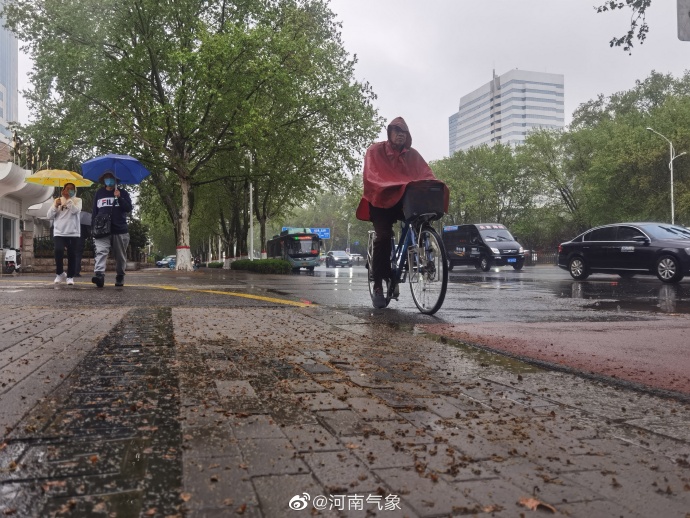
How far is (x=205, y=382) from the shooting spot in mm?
3051

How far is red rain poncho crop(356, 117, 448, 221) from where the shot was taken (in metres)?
6.85

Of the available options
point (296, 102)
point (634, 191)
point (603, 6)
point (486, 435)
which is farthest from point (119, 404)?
point (634, 191)

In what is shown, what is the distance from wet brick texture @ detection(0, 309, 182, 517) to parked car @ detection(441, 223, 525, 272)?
82.2 feet

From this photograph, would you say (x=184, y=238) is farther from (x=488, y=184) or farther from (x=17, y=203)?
(x=488, y=184)

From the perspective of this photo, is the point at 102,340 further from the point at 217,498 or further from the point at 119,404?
the point at 217,498

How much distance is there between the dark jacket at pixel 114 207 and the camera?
10.8 m

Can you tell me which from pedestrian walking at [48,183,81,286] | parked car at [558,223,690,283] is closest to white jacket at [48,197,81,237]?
pedestrian walking at [48,183,81,286]

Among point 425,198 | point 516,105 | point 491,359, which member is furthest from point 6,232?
point 516,105

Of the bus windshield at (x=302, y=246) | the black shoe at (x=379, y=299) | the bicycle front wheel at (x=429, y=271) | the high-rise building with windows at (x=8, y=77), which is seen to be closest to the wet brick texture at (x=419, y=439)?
the bicycle front wheel at (x=429, y=271)

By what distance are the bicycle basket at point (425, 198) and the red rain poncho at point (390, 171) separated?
0.19m

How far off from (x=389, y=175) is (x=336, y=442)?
16.7 ft

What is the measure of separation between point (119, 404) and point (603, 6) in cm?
1160

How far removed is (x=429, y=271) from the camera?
6.91 m

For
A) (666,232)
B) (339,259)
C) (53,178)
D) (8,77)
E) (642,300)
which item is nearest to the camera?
(642,300)
